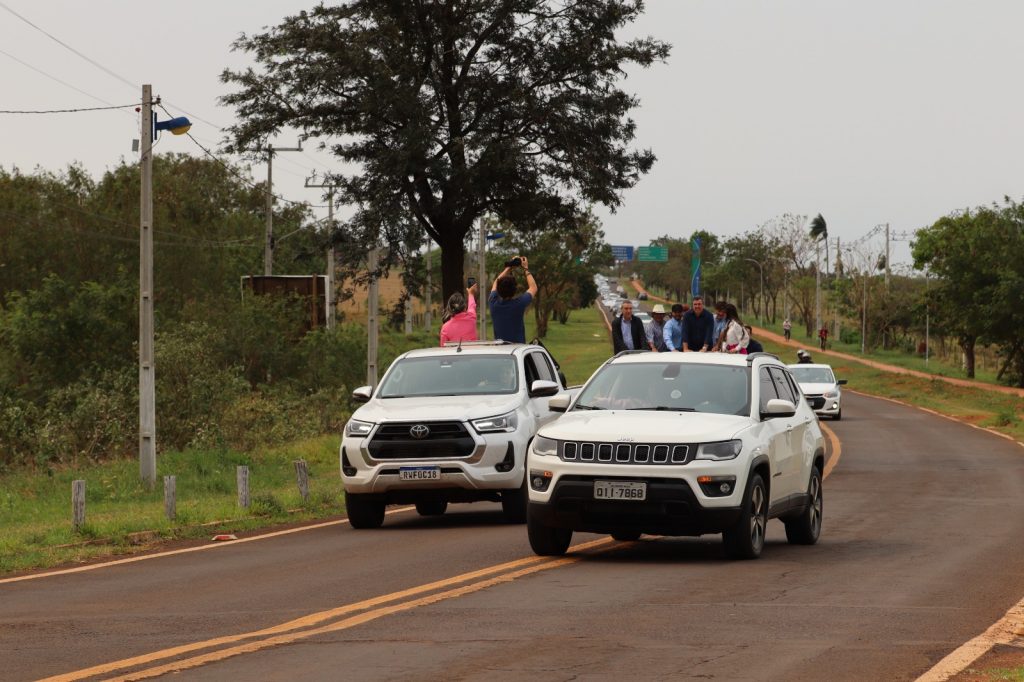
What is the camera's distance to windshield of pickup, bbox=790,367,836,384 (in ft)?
144

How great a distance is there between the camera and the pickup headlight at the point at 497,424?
1611 centimetres

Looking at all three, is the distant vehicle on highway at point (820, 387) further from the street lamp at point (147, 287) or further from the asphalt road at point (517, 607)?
the asphalt road at point (517, 607)

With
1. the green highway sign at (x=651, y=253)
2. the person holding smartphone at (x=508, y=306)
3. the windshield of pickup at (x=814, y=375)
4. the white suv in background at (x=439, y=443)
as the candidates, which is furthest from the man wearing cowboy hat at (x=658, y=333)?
the green highway sign at (x=651, y=253)

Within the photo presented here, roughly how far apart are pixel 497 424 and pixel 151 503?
8.15 meters

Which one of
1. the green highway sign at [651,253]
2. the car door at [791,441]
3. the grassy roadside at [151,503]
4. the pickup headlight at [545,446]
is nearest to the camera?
the pickup headlight at [545,446]

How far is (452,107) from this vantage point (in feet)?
120

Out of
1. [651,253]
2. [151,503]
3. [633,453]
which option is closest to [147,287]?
[151,503]

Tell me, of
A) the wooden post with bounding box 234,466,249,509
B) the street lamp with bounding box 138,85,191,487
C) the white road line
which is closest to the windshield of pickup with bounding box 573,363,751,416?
the white road line

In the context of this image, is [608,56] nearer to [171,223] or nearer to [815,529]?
[815,529]

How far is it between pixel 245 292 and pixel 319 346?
330 centimetres

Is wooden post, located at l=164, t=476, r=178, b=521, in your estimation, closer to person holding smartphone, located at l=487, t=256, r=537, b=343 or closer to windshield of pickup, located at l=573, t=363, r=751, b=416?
person holding smartphone, located at l=487, t=256, r=537, b=343

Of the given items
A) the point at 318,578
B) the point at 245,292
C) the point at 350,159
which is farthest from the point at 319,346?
the point at 318,578

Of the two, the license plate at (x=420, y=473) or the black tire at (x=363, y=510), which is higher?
the license plate at (x=420, y=473)

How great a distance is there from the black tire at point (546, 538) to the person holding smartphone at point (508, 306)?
7.29 m
